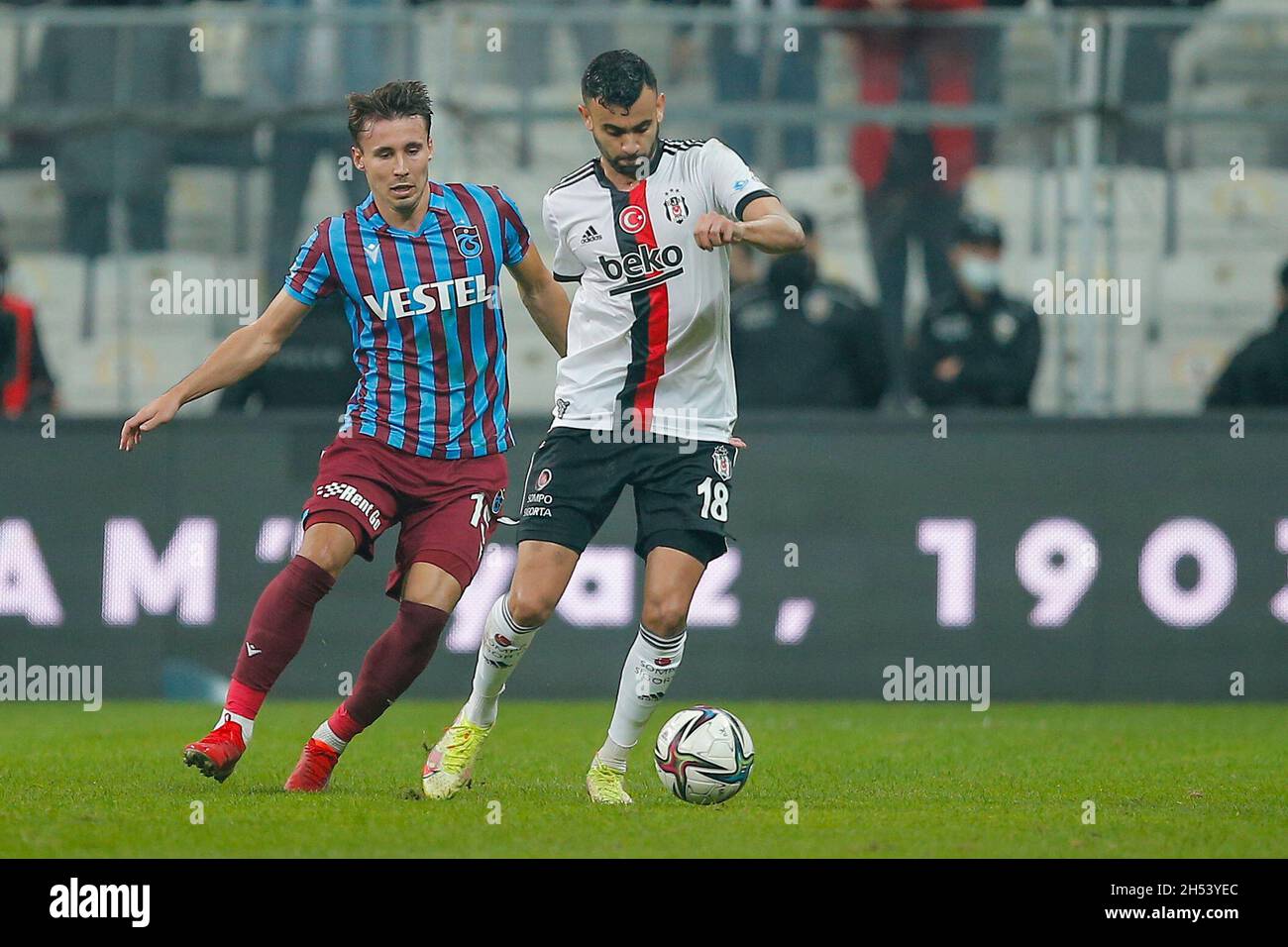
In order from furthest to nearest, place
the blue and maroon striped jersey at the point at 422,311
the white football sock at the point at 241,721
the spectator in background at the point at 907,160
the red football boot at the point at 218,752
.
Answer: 1. the spectator in background at the point at 907,160
2. the blue and maroon striped jersey at the point at 422,311
3. the white football sock at the point at 241,721
4. the red football boot at the point at 218,752

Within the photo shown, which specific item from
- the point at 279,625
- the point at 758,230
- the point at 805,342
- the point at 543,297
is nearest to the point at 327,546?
the point at 279,625

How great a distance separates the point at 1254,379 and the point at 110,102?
264 inches

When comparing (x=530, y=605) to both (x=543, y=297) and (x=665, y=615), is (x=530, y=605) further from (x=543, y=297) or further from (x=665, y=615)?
(x=543, y=297)

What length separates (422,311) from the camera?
7379mm

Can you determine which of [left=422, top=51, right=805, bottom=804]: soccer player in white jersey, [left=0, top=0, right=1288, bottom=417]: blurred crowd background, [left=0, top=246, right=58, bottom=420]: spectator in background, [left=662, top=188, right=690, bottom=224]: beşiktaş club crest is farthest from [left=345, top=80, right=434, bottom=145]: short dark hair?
[left=0, top=246, right=58, bottom=420]: spectator in background

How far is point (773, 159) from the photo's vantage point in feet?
39.0

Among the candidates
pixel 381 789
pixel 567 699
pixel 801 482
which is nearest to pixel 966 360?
pixel 801 482

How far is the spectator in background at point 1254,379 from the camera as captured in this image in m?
11.8

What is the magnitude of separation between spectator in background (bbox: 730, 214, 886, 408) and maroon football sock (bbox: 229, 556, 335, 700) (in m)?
5.02

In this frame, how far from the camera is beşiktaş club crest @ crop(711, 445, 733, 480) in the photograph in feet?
23.4

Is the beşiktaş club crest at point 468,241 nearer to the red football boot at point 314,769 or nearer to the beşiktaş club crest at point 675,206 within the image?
the beşiktaş club crest at point 675,206

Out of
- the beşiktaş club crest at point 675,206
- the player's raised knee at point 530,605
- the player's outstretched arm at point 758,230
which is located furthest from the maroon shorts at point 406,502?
the player's outstretched arm at point 758,230

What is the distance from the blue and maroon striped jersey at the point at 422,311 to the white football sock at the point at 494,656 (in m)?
0.64

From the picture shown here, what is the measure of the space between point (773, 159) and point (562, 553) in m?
5.31
